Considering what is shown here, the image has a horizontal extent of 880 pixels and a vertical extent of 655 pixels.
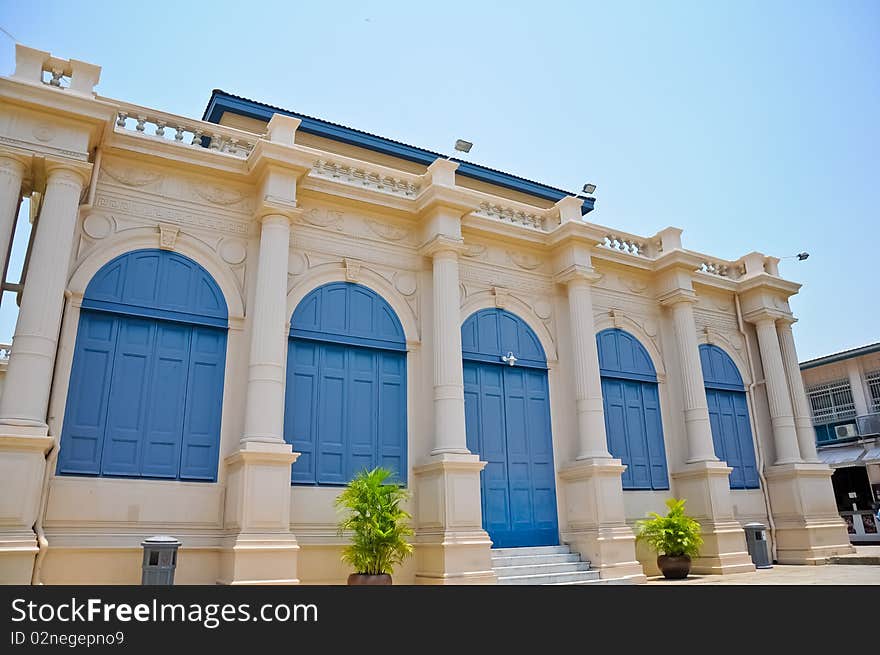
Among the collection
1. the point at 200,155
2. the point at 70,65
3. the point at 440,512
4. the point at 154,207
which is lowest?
the point at 440,512

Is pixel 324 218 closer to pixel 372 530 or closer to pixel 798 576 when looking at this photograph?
pixel 372 530

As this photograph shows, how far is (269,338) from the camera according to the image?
384 inches

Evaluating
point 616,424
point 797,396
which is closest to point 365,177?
point 616,424

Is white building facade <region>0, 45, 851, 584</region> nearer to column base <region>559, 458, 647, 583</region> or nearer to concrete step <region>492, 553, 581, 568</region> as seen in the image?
column base <region>559, 458, 647, 583</region>

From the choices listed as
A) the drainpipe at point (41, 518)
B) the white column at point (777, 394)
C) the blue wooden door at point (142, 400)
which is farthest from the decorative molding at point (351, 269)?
the white column at point (777, 394)

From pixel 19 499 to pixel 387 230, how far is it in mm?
6827

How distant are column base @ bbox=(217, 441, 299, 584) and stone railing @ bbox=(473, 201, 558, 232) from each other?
20.6 ft

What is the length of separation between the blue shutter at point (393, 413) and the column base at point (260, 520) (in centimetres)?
198

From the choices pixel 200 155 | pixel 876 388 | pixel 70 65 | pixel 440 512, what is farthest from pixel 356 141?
pixel 876 388
